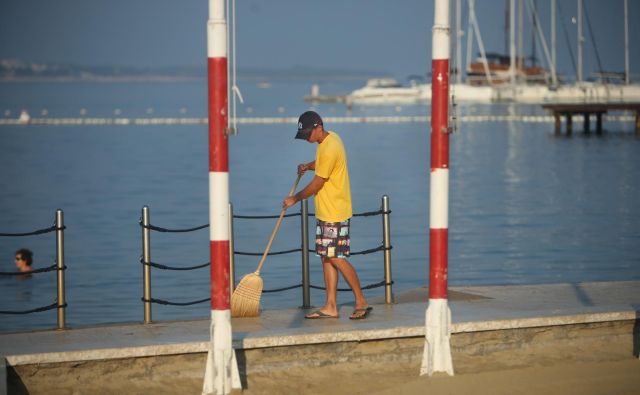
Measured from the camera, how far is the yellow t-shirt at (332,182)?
10.9 metres

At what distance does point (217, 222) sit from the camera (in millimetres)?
8602

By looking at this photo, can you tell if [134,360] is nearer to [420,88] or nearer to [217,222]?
[217,222]

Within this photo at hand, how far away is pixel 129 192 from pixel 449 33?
125ft

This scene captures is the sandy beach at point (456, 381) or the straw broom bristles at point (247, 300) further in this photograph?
the straw broom bristles at point (247, 300)

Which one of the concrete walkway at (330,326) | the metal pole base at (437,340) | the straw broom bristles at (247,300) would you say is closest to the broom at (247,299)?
the straw broom bristles at (247,300)

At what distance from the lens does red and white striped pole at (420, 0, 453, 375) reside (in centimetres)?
905

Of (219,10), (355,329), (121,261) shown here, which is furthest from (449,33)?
(121,261)

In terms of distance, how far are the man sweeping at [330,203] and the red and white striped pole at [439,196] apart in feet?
5.48

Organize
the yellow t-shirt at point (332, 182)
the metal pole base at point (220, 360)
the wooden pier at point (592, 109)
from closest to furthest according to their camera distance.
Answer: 1. the metal pole base at point (220, 360)
2. the yellow t-shirt at point (332, 182)
3. the wooden pier at point (592, 109)

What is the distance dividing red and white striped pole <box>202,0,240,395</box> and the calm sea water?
9.12m

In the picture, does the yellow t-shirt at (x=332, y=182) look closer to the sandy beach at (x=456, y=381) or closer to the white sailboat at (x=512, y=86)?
the sandy beach at (x=456, y=381)

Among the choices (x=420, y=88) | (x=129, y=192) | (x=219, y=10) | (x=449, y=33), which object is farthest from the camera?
(x=420, y=88)

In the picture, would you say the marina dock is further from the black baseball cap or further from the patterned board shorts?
the black baseball cap

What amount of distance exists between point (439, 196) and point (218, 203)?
5.18 ft
